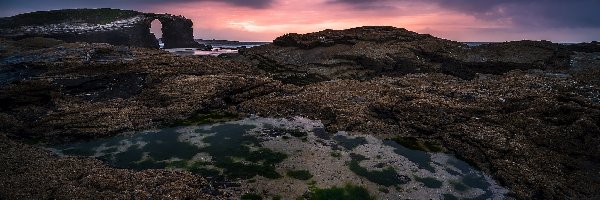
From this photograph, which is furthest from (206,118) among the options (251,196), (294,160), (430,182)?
(430,182)

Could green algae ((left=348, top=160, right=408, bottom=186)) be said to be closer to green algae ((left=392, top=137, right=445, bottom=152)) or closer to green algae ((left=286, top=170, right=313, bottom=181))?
green algae ((left=286, top=170, right=313, bottom=181))

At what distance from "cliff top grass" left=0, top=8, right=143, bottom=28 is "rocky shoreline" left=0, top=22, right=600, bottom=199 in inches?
4444

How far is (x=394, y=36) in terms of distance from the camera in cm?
3416

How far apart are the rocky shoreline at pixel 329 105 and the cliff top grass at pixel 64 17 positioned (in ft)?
370

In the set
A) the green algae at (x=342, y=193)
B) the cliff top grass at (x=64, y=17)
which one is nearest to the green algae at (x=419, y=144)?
the green algae at (x=342, y=193)

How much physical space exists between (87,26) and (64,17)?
17.9 m

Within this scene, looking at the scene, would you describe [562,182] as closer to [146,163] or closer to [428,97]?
[428,97]

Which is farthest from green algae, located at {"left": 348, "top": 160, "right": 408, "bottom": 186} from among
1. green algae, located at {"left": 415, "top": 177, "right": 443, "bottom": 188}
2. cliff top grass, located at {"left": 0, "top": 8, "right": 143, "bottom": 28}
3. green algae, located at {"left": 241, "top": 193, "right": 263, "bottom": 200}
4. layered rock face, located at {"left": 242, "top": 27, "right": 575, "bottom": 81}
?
cliff top grass, located at {"left": 0, "top": 8, "right": 143, "bottom": 28}

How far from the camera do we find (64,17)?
12425 centimetres

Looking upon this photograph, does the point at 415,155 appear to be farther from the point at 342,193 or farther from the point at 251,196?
the point at 251,196

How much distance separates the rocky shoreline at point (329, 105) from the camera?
12062 mm

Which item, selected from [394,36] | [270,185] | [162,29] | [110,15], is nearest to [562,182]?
[270,185]

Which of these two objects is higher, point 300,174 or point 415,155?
point 415,155

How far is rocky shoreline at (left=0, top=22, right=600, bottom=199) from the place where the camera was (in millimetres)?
→ 12062
